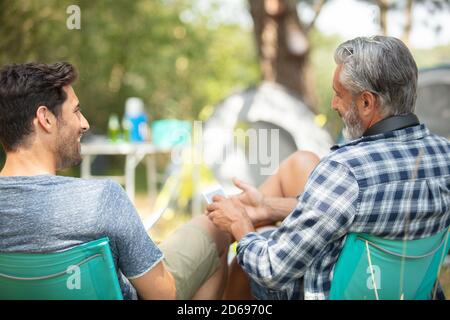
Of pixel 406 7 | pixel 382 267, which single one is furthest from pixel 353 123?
pixel 406 7

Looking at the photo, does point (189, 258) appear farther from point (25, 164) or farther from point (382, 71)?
point (382, 71)

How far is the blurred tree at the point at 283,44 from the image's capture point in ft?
18.4

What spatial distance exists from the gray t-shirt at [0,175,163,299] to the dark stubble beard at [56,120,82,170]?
0.10 meters

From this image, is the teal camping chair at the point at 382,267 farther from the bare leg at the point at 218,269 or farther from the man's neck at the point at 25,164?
the man's neck at the point at 25,164

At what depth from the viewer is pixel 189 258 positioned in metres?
1.60

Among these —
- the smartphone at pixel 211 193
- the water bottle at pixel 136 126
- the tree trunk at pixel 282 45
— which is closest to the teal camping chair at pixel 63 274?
the smartphone at pixel 211 193

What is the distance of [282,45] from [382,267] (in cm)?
452

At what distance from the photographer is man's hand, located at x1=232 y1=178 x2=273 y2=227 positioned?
1790mm

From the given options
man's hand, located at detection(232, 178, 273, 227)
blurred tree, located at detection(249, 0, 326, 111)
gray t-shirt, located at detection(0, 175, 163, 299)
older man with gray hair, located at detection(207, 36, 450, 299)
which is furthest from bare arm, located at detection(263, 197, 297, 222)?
blurred tree, located at detection(249, 0, 326, 111)

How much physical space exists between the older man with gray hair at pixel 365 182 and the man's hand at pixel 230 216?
0.33 ft

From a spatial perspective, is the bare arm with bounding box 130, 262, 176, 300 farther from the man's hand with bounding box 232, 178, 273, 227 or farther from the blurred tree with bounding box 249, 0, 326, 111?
the blurred tree with bounding box 249, 0, 326, 111

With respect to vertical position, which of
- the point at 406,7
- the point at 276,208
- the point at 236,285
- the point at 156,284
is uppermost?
the point at 406,7
